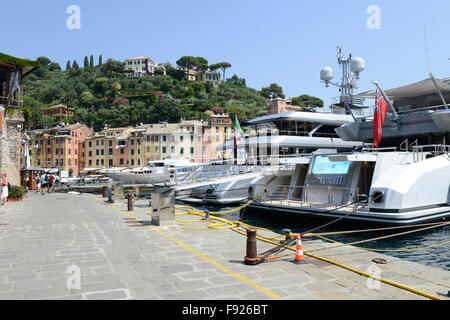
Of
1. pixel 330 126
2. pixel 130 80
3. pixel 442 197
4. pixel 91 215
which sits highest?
pixel 130 80

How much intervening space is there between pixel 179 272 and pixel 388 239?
8.73 meters

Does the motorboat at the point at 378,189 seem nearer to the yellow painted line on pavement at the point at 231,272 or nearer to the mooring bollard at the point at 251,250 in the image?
the mooring bollard at the point at 251,250

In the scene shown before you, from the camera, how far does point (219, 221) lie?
42.9 feet

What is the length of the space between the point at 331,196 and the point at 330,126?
20.8 m

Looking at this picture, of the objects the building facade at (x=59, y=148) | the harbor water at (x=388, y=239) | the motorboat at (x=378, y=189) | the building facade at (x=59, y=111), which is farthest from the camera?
the building facade at (x=59, y=111)

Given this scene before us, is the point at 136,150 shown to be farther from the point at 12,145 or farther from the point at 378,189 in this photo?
the point at 378,189

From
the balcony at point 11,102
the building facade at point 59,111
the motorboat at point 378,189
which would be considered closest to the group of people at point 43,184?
the balcony at point 11,102

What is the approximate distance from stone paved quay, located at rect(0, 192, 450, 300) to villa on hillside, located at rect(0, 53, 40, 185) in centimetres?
1742

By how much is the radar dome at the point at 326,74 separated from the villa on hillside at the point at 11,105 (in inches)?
1003

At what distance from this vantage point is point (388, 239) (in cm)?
1183

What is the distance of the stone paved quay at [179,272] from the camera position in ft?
16.9
